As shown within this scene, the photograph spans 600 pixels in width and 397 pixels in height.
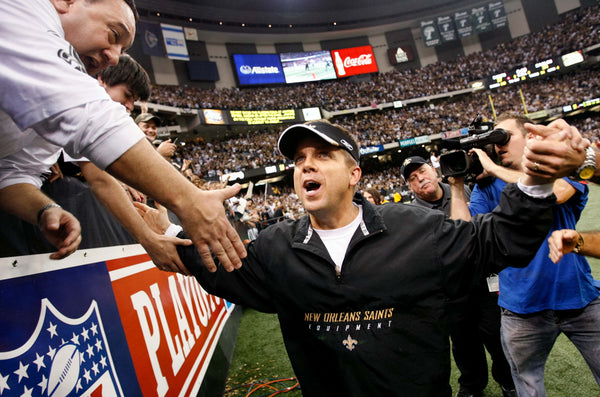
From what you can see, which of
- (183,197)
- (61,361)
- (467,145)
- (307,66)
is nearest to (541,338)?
(467,145)

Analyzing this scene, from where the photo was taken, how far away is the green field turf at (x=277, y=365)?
261 centimetres

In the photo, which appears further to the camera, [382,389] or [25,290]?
[382,389]

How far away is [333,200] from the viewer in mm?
1784

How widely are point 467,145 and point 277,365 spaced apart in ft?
11.2

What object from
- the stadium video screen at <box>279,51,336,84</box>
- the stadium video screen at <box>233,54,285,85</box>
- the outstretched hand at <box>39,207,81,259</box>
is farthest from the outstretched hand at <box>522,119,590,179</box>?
the stadium video screen at <box>279,51,336,84</box>

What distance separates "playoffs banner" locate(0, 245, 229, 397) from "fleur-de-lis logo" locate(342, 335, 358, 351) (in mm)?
1167

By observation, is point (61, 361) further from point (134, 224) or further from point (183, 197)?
point (183, 197)

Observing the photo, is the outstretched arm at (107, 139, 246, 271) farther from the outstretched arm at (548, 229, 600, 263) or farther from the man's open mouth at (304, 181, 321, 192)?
the outstretched arm at (548, 229, 600, 263)

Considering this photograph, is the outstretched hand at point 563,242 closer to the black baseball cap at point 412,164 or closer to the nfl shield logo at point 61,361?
the black baseball cap at point 412,164

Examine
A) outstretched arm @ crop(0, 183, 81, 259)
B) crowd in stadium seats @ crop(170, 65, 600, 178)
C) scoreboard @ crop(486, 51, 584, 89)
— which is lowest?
outstretched arm @ crop(0, 183, 81, 259)

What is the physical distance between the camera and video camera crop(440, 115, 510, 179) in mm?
1992

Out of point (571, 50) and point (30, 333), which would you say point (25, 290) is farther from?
point (571, 50)

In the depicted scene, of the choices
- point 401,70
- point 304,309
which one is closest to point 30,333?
point 304,309

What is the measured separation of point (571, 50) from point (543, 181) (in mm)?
47667
